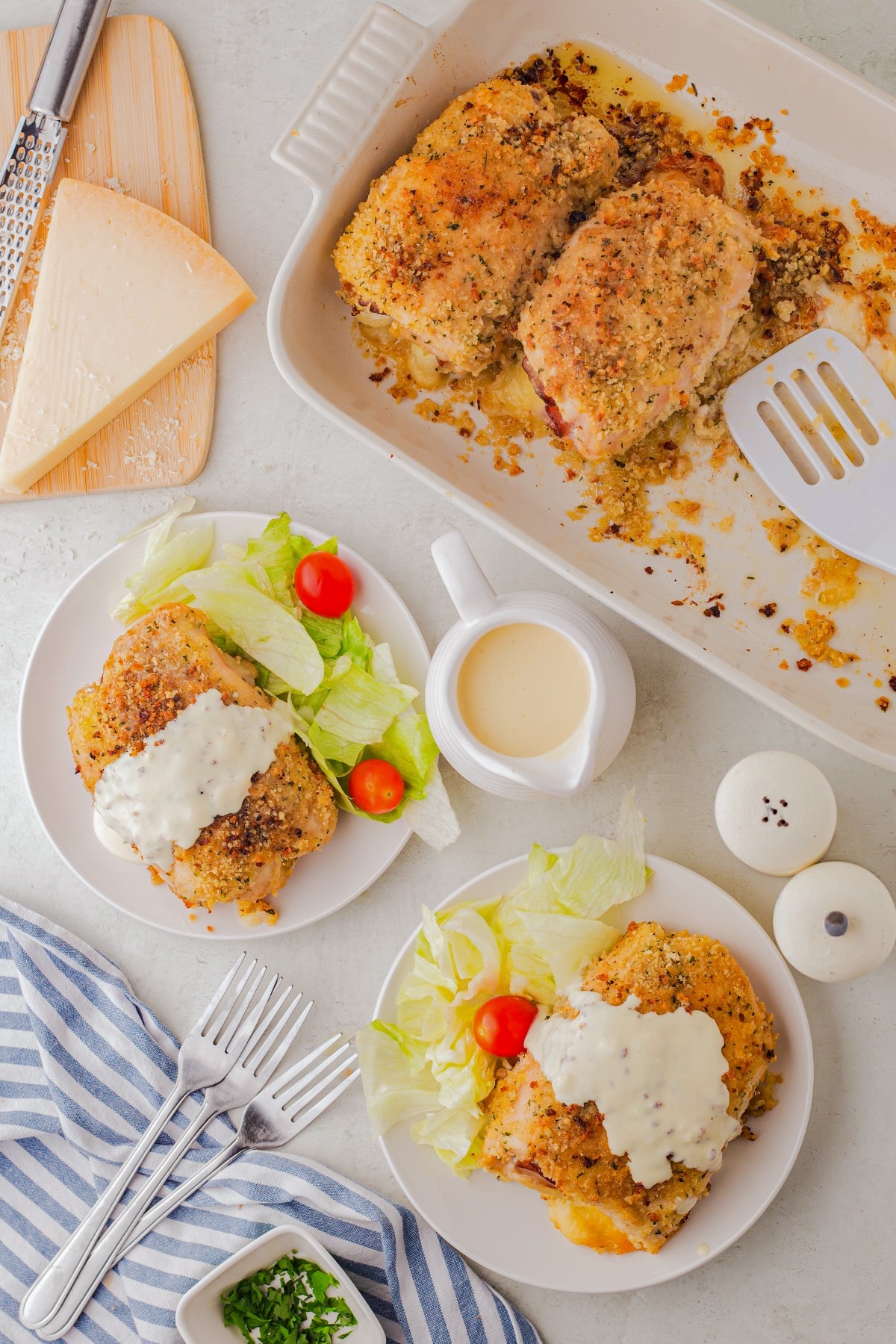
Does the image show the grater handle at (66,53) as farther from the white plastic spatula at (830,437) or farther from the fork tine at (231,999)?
the fork tine at (231,999)

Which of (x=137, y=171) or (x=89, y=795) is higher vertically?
(x=137, y=171)

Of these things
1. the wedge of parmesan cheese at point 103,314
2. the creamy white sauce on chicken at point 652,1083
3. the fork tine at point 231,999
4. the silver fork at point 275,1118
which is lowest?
the silver fork at point 275,1118

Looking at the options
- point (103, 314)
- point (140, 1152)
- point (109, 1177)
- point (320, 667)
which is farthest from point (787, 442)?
point (109, 1177)

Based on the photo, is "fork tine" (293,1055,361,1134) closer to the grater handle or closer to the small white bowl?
the small white bowl

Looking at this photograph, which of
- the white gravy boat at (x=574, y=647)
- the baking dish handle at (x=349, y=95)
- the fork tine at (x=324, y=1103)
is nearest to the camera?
the baking dish handle at (x=349, y=95)

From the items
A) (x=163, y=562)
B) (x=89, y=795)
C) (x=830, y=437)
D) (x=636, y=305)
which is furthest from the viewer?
(x=89, y=795)

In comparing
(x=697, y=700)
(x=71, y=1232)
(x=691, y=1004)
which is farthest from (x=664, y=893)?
(x=71, y=1232)

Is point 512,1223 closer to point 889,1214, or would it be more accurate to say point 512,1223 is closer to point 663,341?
point 889,1214

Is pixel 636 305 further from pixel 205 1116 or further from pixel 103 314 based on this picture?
pixel 205 1116

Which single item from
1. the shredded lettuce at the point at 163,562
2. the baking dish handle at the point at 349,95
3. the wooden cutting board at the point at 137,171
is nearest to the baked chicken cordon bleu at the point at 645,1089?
the shredded lettuce at the point at 163,562
